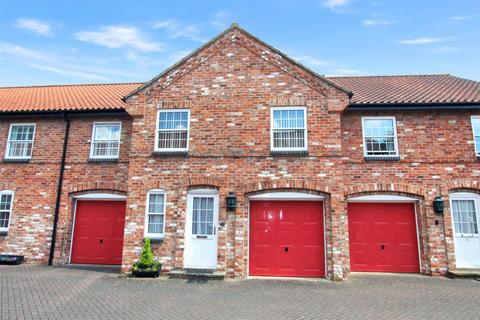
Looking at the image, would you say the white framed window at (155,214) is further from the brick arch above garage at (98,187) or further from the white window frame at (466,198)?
the white window frame at (466,198)

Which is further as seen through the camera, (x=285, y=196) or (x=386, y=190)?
(x=386, y=190)

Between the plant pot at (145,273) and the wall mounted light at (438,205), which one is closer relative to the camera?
the plant pot at (145,273)

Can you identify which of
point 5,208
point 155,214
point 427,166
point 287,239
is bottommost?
point 287,239

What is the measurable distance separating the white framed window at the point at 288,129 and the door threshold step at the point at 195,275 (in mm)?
4471

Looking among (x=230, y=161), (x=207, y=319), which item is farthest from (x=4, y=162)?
(x=207, y=319)

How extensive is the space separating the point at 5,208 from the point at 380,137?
15.0m

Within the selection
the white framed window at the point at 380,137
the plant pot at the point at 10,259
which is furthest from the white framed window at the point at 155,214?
the white framed window at the point at 380,137

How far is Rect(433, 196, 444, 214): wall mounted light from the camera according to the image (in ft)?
33.5

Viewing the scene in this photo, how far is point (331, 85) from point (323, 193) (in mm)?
3759

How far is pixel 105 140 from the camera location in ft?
40.1

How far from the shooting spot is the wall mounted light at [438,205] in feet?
33.5

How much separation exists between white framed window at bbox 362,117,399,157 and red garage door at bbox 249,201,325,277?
3034mm

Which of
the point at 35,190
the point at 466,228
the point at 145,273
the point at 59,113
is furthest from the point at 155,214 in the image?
the point at 466,228

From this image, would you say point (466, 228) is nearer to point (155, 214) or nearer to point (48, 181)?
point (155, 214)
